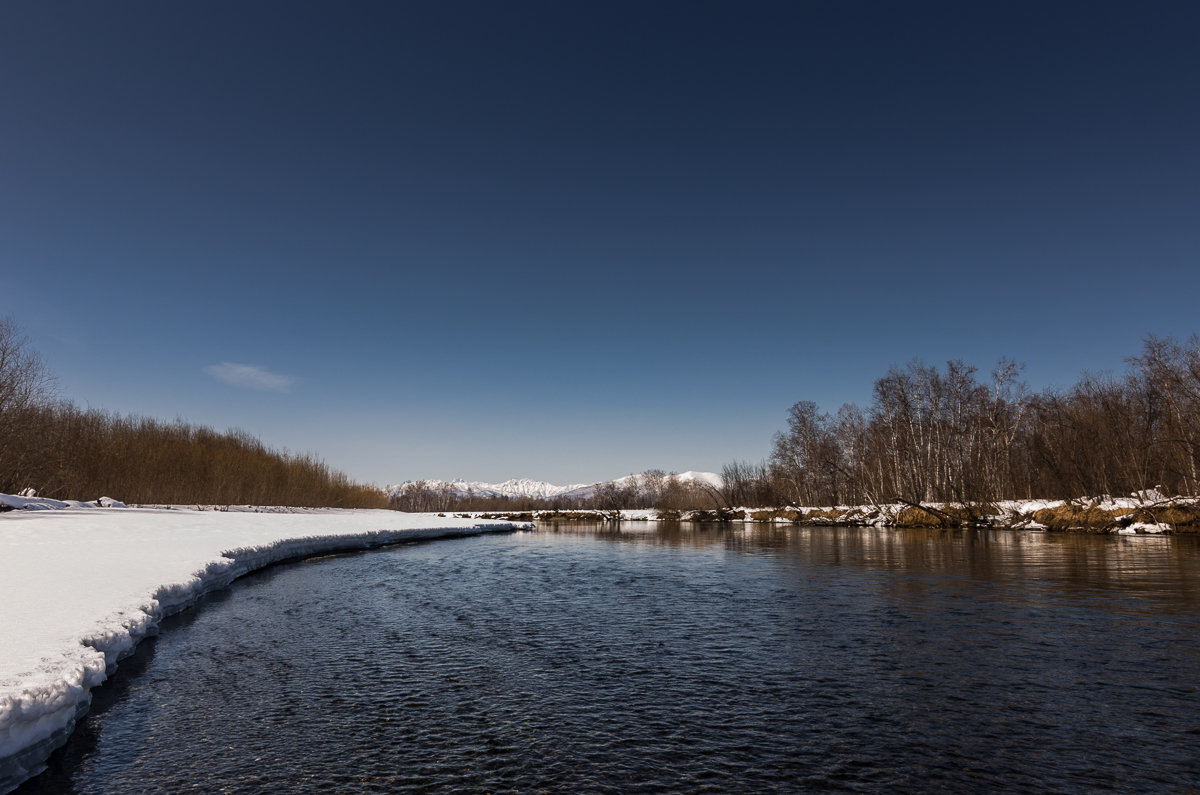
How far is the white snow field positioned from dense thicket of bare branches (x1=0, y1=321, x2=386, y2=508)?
1693 centimetres

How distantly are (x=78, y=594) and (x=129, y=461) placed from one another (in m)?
53.2

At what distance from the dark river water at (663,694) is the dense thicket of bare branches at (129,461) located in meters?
38.0

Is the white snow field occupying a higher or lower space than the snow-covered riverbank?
higher

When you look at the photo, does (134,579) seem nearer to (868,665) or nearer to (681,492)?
(868,665)

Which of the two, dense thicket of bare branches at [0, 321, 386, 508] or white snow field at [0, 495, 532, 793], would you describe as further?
dense thicket of bare branches at [0, 321, 386, 508]

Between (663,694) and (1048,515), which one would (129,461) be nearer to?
(663,694)

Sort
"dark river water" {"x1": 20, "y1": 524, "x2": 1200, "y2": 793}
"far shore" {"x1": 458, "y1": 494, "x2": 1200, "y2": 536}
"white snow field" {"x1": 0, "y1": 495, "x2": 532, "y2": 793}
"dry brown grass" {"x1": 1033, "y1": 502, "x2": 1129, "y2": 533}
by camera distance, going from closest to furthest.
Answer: "dark river water" {"x1": 20, "y1": 524, "x2": 1200, "y2": 793} < "white snow field" {"x1": 0, "y1": 495, "x2": 532, "y2": 793} < "far shore" {"x1": 458, "y1": 494, "x2": 1200, "y2": 536} < "dry brown grass" {"x1": 1033, "y1": 502, "x2": 1129, "y2": 533}

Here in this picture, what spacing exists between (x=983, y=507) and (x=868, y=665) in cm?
5242

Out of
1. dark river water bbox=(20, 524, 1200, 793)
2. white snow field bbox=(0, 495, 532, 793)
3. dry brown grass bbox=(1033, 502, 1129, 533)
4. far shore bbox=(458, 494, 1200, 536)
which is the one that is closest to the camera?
dark river water bbox=(20, 524, 1200, 793)

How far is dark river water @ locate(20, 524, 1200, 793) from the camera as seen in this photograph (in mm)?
6422

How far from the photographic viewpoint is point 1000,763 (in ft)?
21.5

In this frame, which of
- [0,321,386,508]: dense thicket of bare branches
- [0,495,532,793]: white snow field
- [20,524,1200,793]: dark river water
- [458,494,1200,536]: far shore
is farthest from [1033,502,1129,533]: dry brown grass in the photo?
[0,321,386,508]: dense thicket of bare branches

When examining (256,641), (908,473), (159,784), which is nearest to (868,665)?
(159,784)

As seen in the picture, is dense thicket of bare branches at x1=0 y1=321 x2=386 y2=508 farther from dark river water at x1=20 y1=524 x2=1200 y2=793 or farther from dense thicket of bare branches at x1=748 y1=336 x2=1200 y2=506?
dense thicket of bare branches at x1=748 y1=336 x2=1200 y2=506
